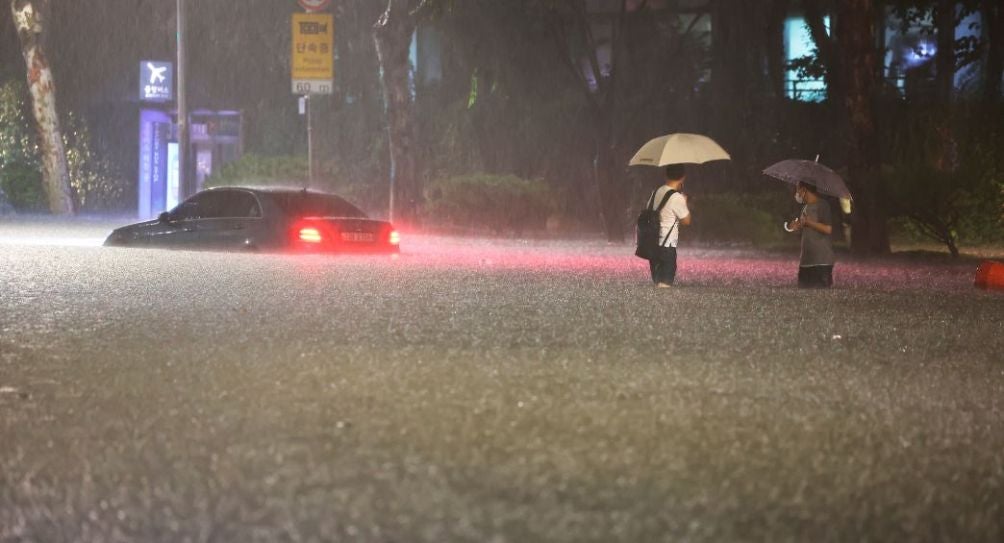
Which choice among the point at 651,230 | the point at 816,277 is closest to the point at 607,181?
the point at 816,277

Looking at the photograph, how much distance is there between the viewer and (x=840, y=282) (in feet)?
68.2

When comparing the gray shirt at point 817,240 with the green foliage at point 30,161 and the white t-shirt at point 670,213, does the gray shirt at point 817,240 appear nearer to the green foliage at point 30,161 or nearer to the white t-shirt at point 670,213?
the white t-shirt at point 670,213

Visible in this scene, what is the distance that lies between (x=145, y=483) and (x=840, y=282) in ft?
50.5

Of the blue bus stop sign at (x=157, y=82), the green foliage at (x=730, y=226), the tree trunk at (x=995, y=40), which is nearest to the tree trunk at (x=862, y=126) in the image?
the green foliage at (x=730, y=226)

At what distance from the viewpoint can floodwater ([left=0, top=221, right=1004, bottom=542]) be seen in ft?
19.7

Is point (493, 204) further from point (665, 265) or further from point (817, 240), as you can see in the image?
point (817, 240)

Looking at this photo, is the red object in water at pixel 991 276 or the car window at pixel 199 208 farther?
the car window at pixel 199 208

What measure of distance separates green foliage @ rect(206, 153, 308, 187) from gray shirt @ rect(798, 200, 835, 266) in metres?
25.2

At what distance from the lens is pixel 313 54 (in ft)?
100

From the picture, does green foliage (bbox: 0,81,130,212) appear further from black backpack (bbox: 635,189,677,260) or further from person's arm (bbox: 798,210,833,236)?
Result: person's arm (bbox: 798,210,833,236)

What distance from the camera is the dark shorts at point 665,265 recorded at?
18875 mm

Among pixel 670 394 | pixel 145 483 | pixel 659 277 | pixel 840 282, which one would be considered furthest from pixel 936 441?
pixel 840 282

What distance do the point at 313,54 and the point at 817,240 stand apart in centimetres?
1421

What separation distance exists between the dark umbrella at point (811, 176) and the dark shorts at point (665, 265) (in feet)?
4.79
